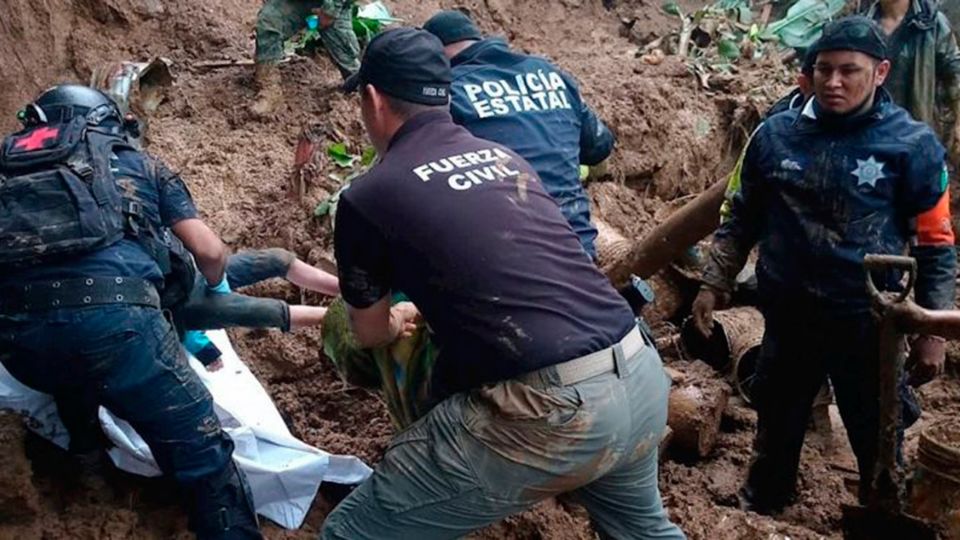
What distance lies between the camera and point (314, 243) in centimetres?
564

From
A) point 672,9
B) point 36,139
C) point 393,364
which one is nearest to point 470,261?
point 393,364

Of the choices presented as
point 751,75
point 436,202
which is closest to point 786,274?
point 436,202

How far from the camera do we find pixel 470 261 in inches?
98.7

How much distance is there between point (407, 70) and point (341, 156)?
351cm

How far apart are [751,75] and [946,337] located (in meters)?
5.67

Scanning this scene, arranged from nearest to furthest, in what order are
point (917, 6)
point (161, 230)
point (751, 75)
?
point (161, 230)
point (917, 6)
point (751, 75)

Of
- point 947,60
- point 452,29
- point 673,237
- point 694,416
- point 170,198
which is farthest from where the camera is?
point 947,60

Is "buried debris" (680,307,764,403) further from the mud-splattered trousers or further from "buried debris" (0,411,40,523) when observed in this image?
"buried debris" (0,411,40,523)

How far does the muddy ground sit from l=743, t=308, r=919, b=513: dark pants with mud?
200mm

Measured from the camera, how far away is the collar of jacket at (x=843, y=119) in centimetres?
368

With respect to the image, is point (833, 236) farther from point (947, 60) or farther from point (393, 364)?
point (947, 60)

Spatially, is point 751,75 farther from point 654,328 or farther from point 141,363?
point 141,363

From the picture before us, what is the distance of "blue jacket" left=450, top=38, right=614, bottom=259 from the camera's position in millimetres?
3693

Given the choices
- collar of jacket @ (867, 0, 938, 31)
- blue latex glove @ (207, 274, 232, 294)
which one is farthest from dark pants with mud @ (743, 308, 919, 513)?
collar of jacket @ (867, 0, 938, 31)
